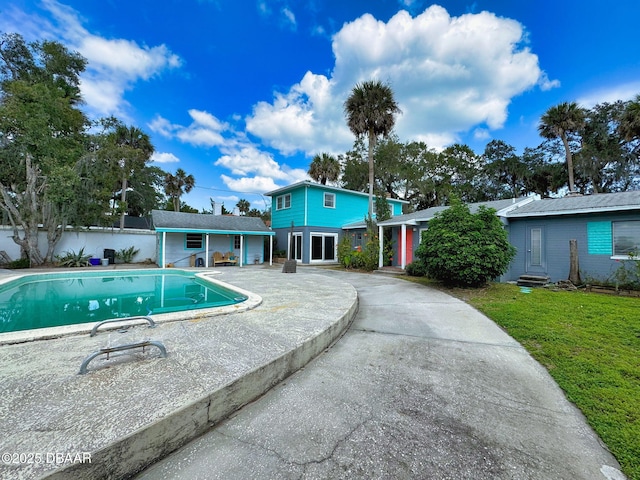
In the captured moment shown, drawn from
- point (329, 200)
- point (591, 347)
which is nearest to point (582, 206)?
point (591, 347)

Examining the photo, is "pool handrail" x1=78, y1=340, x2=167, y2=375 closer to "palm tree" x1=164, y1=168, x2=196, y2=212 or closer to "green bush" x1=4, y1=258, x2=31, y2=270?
"green bush" x1=4, y1=258, x2=31, y2=270

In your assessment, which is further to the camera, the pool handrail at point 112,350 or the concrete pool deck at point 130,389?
the pool handrail at point 112,350

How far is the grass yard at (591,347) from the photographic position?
92.2 inches

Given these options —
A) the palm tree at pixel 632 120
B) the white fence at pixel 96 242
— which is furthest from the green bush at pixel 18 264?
the palm tree at pixel 632 120

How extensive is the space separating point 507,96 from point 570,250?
9.44 m

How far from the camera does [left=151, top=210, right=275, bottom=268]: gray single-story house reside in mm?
15641

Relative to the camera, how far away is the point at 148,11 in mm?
10328

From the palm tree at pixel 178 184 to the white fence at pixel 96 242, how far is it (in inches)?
513

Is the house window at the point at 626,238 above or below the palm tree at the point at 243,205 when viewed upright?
below

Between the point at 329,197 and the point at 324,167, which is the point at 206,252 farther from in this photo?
the point at 324,167

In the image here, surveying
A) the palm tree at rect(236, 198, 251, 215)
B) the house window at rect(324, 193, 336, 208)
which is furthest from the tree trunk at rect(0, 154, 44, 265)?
the palm tree at rect(236, 198, 251, 215)

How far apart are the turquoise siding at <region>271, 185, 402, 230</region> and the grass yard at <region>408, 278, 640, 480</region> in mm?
11462

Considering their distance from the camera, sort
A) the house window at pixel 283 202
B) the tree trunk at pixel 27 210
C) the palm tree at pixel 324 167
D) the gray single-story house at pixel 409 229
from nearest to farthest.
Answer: the gray single-story house at pixel 409 229, the tree trunk at pixel 27 210, the house window at pixel 283 202, the palm tree at pixel 324 167

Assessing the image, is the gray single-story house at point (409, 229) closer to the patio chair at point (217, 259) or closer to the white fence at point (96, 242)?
the patio chair at point (217, 259)
